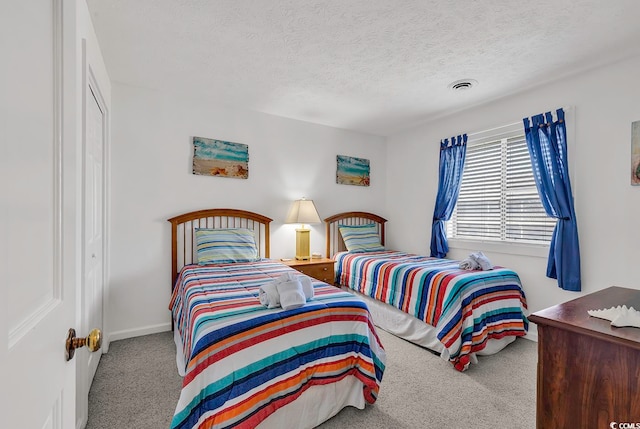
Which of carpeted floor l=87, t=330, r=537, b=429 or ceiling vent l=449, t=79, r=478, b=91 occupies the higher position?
ceiling vent l=449, t=79, r=478, b=91

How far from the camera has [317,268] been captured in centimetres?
365

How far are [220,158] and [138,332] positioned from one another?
200 centimetres

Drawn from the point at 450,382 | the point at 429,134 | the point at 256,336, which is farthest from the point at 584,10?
the point at 256,336

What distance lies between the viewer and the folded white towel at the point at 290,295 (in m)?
1.79

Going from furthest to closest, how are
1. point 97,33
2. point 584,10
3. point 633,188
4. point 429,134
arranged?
point 429,134 < point 633,188 < point 97,33 < point 584,10

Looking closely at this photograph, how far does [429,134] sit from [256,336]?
3.58m

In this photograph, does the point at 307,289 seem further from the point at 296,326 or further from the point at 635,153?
the point at 635,153

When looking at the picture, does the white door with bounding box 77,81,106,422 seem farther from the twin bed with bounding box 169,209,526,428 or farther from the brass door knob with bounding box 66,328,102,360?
the brass door knob with bounding box 66,328,102,360

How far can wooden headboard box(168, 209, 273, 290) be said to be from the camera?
3.21 meters

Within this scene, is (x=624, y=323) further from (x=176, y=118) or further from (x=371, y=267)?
(x=176, y=118)

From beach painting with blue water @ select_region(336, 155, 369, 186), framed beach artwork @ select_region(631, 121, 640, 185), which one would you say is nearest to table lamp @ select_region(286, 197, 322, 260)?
beach painting with blue water @ select_region(336, 155, 369, 186)

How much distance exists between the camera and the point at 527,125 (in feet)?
9.89

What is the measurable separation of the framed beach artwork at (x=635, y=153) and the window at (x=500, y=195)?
2.21ft

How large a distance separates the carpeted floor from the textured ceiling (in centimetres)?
251
